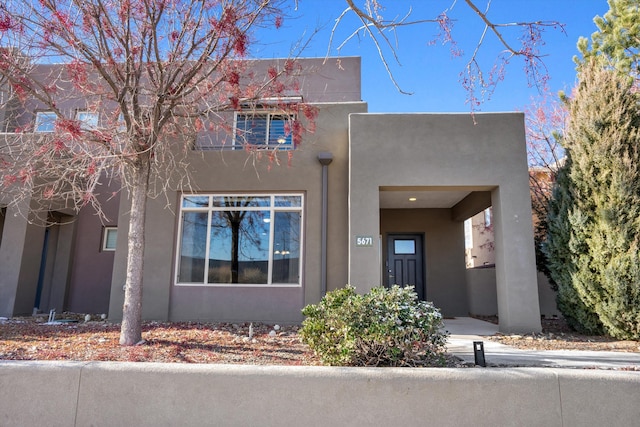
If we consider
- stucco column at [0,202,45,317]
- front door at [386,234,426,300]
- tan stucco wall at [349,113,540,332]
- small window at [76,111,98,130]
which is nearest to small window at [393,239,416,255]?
front door at [386,234,426,300]

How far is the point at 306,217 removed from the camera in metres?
8.72

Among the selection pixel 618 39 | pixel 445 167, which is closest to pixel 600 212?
pixel 445 167

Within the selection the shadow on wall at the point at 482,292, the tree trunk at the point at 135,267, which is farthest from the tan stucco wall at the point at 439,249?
the tree trunk at the point at 135,267

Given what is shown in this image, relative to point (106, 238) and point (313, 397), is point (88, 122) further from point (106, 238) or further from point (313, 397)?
point (313, 397)

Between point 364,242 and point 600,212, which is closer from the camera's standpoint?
point 600,212

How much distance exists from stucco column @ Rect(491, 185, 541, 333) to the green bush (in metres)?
3.75

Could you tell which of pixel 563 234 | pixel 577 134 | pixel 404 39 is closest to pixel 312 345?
pixel 404 39

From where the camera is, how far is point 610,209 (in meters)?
7.19

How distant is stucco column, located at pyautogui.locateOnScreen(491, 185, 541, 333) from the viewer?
7.62 m

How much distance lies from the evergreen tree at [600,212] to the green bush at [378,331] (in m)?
4.29

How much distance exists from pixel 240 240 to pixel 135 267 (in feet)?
10.2

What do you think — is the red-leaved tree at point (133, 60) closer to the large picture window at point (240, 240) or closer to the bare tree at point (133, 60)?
the bare tree at point (133, 60)

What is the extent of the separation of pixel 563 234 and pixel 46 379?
8.14 metres

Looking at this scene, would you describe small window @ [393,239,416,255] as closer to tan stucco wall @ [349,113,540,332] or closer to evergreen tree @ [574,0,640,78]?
tan stucco wall @ [349,113,540,332]
